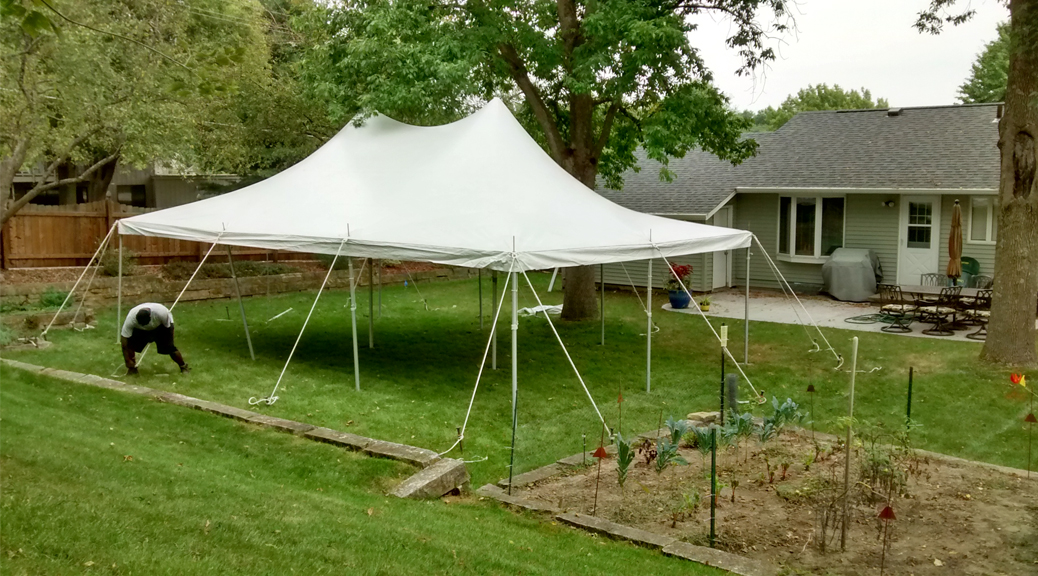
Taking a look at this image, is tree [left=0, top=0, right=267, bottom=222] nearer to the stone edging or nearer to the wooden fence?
the wooden fence

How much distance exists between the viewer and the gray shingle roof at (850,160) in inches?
723

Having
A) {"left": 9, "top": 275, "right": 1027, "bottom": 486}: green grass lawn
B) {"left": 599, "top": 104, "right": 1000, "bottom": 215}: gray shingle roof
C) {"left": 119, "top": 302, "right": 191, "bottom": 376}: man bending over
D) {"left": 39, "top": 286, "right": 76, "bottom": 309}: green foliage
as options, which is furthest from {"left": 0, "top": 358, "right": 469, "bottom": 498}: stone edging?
{"left": 599, "top": 104, "right": 1000, "bottom": 215}: gray shingle roof

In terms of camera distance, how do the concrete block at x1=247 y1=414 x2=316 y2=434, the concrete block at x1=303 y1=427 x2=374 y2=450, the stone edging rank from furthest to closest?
1. the concrete block at x1=247 y1=414 x2=316 y2=434
2. the concrete block at x1=303 y1=427 x2=374 y2=450
3. the stone edging

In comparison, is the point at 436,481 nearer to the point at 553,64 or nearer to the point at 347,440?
the point at 347,440

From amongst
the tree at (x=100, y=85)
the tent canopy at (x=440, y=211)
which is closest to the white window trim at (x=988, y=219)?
the tent canopy at (x=440, y=211)

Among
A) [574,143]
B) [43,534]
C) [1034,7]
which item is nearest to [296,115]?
[574,143]

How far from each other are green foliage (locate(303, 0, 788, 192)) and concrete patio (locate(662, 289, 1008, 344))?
308cm

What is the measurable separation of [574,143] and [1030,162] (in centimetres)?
718

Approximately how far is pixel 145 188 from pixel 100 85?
17950 millimetres

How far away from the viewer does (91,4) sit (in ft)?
49.4

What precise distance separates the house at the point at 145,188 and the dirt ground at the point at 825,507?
23.6 metres

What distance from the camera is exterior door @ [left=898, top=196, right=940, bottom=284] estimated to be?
1827 cm

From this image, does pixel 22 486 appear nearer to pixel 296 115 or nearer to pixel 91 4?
pixel 91 4

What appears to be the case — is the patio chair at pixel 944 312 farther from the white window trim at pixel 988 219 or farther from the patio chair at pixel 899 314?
the white window trim at pixel 988 219
